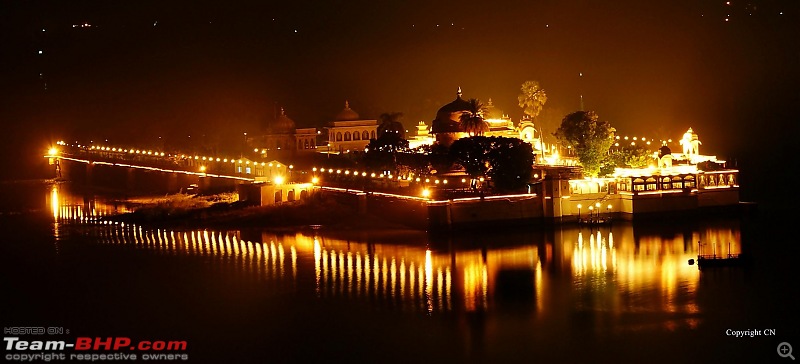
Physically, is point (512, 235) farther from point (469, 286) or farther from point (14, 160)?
point (14, 160)

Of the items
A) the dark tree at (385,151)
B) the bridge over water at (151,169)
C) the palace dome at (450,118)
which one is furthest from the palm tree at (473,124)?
the bridge over water at (151,169)

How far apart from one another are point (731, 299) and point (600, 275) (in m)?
2.59

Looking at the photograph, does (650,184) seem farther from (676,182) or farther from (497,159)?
(497,159)

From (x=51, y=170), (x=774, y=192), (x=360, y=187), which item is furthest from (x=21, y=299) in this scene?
(x=51, y=170)

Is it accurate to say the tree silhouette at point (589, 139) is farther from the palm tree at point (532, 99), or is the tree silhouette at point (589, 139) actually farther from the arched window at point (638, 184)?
the palm tree at point (532, 99)

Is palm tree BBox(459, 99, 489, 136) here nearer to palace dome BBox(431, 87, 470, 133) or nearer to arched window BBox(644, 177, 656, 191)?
palace dome BBox(431, 87, 470, 133)

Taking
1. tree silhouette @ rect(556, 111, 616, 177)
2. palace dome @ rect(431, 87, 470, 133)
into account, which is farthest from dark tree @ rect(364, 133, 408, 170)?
tree silhouette @ rect(556, 111, 616, 177)

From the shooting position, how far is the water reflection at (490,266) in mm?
16516

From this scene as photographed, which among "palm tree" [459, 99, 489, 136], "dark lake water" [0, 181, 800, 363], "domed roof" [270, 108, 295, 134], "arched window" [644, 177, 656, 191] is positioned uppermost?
"domed roof" [270, 108, 295, 134]

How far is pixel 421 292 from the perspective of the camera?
1720 centimetres

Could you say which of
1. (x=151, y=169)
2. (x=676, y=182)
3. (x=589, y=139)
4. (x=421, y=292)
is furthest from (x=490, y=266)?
(x=151, y=169)

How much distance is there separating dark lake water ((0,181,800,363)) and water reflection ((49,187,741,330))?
0.04m

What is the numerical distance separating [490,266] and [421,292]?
7.70 ft

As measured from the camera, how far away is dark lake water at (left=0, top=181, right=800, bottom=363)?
567 inches
